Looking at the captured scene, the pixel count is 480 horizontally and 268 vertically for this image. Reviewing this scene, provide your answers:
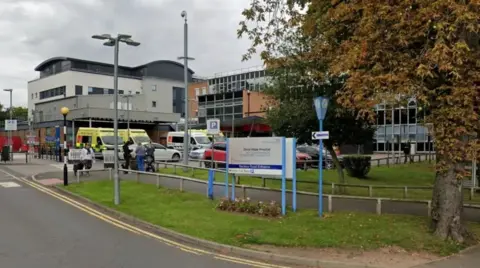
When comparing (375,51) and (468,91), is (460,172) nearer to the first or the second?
(468,91)

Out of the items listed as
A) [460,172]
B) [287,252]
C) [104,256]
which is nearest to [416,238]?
[460,172]

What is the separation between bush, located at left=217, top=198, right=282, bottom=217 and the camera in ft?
39.6

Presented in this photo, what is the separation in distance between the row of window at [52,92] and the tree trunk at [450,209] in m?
75.8

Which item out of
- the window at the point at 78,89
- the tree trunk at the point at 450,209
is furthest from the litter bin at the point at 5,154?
the window at the point at 78,89

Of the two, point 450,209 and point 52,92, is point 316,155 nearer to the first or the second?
point 450,209

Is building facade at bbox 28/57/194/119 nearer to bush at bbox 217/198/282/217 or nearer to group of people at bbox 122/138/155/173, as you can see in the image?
group of people at bbox 122/138/155/173

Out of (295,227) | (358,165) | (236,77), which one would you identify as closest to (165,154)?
(358,165)

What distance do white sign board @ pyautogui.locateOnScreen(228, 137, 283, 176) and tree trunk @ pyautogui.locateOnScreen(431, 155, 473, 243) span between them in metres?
4.08

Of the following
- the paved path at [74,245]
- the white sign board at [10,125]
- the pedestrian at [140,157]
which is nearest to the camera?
the paved path at [74,245]

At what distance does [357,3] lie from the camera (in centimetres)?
981

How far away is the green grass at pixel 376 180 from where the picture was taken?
766 inches

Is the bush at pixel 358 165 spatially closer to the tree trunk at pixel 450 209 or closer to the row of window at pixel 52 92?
the tree trunk at pixel 450 209

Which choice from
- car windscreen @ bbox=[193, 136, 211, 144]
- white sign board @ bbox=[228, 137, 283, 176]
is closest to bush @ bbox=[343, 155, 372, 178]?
car windscreen @ bbox=[193, 136, 211, 144]

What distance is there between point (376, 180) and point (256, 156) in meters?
16.4
